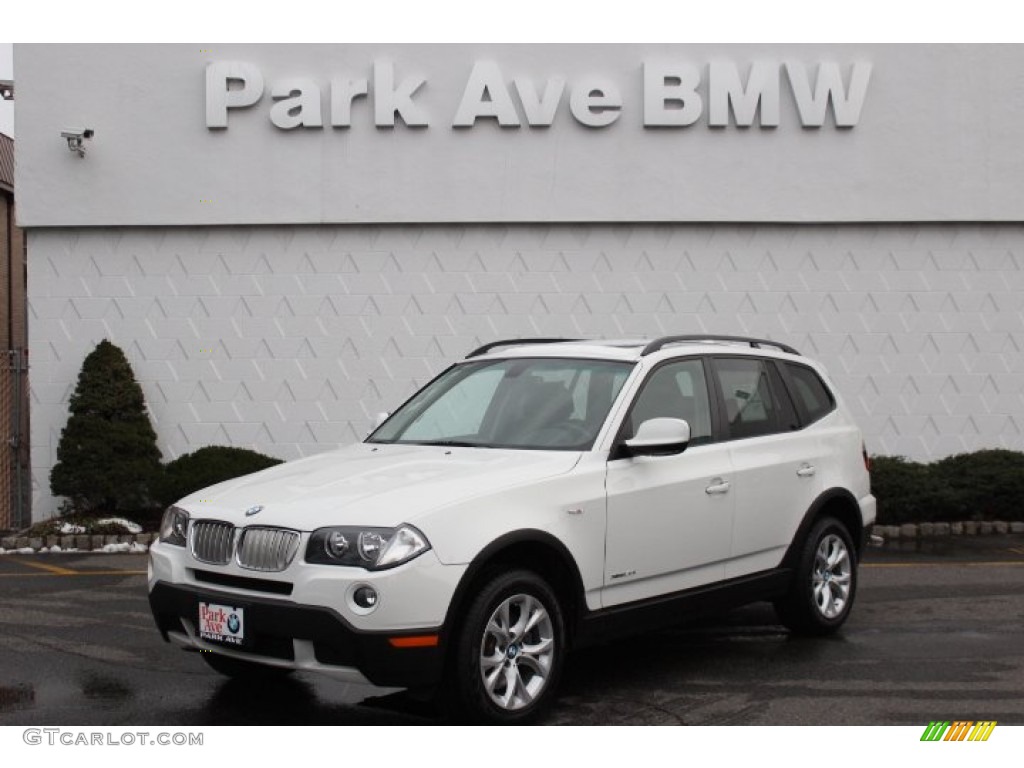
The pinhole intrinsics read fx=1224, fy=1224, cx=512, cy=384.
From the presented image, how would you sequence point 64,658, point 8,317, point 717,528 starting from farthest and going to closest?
1. point 8,317
2. point 64,658
3. point 717,528

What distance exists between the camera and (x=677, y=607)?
6.40 metres

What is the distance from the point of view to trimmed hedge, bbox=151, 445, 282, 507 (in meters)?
13.3

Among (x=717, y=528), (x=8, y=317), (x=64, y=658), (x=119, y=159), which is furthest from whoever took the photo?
(x=8, y=317)

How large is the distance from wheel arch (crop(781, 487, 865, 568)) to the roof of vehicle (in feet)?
3.16

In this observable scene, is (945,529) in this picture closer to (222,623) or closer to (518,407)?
(518,407)

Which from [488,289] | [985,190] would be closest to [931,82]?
[985,190]

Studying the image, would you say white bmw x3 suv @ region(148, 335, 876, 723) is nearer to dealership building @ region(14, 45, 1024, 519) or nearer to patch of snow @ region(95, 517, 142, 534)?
patch of snow @ region(95, 517, 142, 534)

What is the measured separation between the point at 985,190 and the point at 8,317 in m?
16.9

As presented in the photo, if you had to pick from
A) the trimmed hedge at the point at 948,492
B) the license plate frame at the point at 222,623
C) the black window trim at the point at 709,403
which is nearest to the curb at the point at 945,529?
the trimmed hedge at the point at 948,492

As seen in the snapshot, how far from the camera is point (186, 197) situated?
46.9 ft

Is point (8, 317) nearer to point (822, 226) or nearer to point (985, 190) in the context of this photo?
point (822, 226)

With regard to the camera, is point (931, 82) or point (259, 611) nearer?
point (259, 611)
